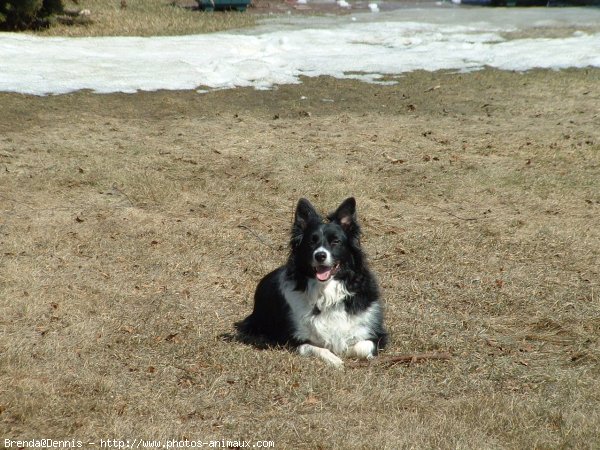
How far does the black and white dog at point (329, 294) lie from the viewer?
618 cm

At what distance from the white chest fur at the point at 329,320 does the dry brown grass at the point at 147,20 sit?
1431cm

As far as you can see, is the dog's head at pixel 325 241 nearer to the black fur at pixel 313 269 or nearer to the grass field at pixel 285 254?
the black fur at pixel 313 269

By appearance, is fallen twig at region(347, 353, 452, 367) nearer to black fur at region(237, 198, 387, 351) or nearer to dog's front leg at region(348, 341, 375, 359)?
dog's front leg at region(348, 341, 375, 359)

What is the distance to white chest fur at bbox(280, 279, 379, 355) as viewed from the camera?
6.34 meters

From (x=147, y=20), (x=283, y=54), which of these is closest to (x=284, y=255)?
(x=283, y=54)

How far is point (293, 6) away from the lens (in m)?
24.7

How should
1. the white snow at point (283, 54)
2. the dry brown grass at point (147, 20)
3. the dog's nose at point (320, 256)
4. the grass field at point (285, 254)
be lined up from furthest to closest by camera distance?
Answer: the dry brown grass at point (147, 20) < the white snow at point (283, 54) < the dog's nose at point (320, 256) < the grass field at point (285, 254)

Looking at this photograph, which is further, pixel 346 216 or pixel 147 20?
pixel 147 20

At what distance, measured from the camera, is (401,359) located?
623 cm

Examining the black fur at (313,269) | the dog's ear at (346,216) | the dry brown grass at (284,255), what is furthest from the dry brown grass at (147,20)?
the dog's ear at (346,216)

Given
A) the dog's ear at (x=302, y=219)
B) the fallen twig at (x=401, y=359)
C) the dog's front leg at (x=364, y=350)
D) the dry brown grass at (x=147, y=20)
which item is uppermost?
the dry brown grass at (x=147, y=20)

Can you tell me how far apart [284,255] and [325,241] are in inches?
99.0

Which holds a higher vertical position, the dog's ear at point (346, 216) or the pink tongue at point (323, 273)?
the dog's ear at point (346, 216)

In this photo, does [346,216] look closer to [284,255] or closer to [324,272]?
[324,272]
